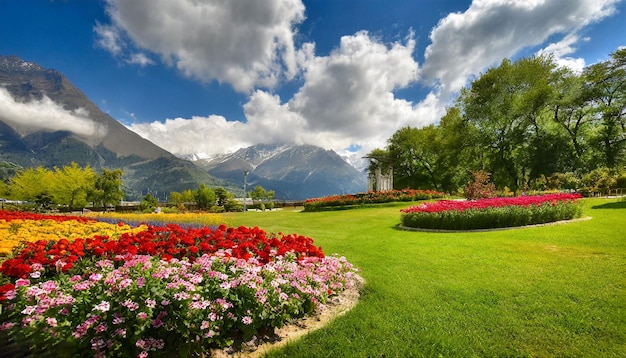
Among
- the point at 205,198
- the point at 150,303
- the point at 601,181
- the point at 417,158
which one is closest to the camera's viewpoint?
the point at 150,303

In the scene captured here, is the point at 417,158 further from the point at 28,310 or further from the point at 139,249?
the point at 28,310

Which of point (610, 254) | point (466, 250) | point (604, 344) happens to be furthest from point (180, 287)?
point (610, 254)

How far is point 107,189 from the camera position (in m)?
38.8

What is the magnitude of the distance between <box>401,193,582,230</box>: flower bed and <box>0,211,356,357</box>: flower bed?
8.70 meters

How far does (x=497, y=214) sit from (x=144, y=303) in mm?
11990

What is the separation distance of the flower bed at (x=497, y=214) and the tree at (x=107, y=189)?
42.3 meters

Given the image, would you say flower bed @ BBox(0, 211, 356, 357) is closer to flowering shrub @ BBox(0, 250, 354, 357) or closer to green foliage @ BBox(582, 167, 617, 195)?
flowering shrub @ BBox(0, 250, 354, 357)

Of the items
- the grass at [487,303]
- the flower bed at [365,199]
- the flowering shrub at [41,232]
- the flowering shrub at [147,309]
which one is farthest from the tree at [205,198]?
the flowering shrub at [147,309]

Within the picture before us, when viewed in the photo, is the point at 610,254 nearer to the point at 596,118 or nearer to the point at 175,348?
the point at 175,348

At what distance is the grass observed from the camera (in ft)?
10.8

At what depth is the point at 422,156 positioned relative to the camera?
4653cm

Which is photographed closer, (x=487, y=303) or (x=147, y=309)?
(x=147, y=309)

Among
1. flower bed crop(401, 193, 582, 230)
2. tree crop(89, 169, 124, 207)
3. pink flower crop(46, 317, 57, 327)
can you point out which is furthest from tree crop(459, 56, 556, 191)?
tree crop(89, 169, 124, 207)

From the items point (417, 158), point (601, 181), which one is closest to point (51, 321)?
point (601, 181)
